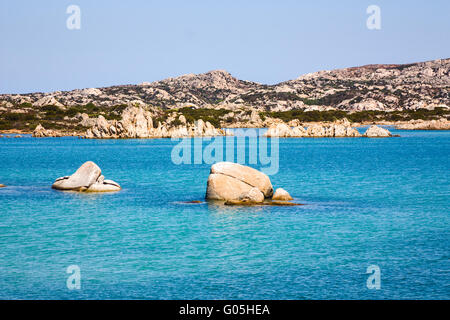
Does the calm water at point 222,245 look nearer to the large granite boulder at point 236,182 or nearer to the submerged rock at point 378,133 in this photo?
the large granite boulder at point 236,182

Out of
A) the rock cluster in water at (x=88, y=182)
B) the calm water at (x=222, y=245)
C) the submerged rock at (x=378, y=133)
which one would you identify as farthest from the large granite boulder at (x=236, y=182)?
the submerged rock at (x=378, y=133)

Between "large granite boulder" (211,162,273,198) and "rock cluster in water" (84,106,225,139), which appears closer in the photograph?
"large granite boulder" (211,162,273,198)

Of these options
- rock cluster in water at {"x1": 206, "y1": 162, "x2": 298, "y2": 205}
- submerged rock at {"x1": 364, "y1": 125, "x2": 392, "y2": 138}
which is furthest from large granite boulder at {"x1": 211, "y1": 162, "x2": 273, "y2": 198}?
submerged rock at {"x1": 364, "y1": 125, "x2": 392, "y2": 138}

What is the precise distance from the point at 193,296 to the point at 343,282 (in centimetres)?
571

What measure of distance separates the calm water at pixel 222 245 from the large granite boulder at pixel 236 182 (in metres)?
1.86

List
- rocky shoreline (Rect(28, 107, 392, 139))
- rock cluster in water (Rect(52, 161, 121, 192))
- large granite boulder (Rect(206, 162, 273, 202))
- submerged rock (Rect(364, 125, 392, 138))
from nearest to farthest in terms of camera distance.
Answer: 1. large granite boulder (Rect(206, 162, 273, 202))
2. rock cluster in water (Rect(52, 161, 121, 192))
3. submerged rock (Rect(364, 125, 392, 138))
4. rocky shoreline (Rect(28, 107, 392, 139))

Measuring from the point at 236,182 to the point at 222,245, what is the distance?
38.8 feet

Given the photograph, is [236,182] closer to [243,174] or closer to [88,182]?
[243,174]

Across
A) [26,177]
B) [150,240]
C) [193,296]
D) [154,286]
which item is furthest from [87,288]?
[26,177]

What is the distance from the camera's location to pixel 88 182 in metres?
47.1

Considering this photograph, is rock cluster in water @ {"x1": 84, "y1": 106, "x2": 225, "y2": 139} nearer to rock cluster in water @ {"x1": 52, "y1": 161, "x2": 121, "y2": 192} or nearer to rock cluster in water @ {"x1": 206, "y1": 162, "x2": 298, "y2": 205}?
rock cluster in water @ {"x1": 52, "y1": 161, "x2": 121, "y2": 192}

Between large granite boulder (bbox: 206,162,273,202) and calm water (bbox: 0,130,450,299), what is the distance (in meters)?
1.86

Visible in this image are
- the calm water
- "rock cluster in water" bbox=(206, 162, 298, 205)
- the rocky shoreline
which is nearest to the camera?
the calm water

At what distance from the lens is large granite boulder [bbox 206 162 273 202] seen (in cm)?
3900
